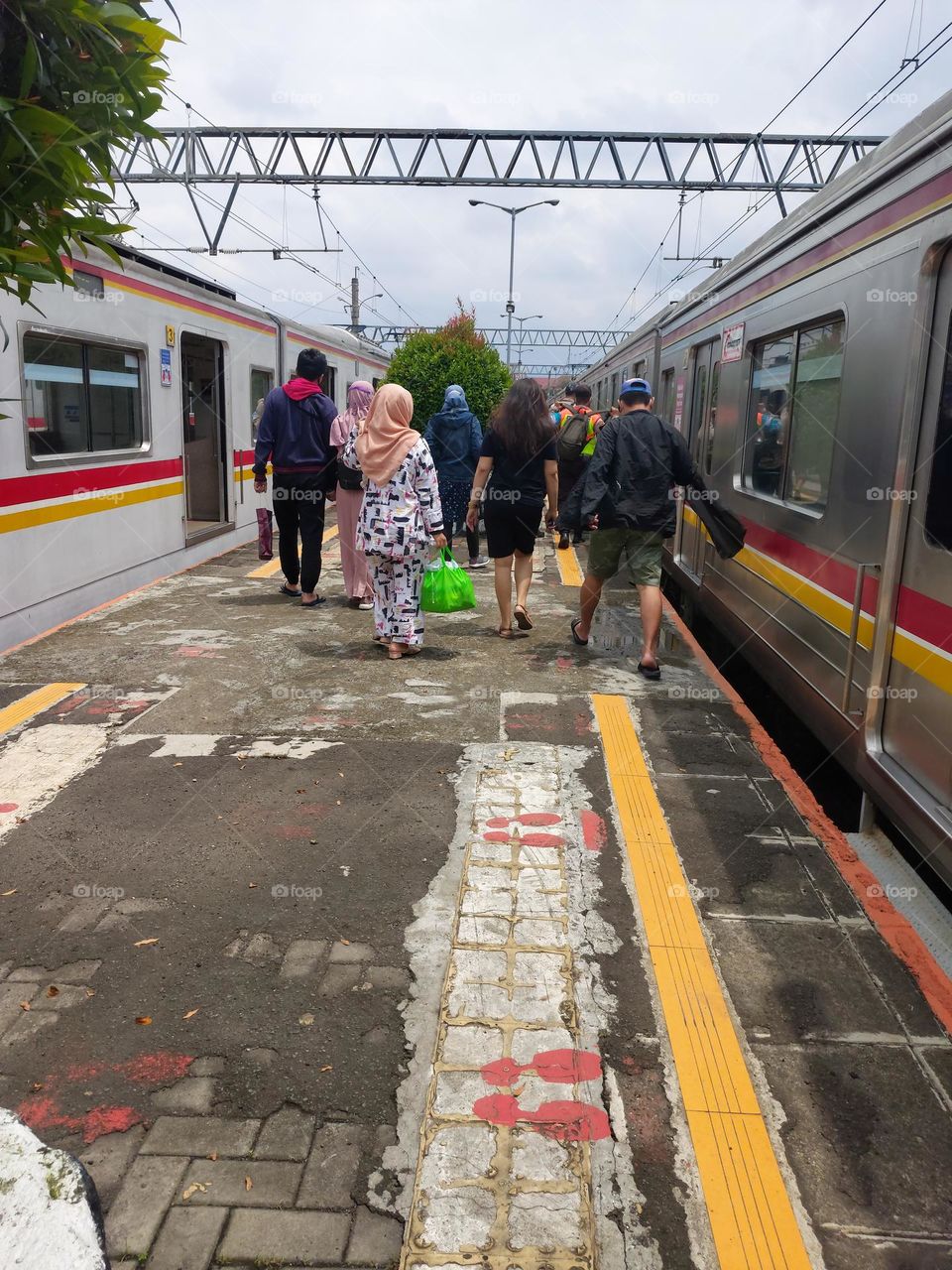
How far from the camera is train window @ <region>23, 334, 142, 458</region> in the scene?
6.65 meters

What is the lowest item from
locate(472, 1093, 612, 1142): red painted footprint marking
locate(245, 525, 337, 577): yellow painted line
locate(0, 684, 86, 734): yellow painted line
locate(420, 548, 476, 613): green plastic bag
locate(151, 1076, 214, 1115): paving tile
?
locate(151, 1076, 214, 1115): paving tile

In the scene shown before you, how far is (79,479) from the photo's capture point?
7.34 meters

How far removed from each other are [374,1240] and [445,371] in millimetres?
11942

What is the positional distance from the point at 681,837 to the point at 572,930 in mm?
864

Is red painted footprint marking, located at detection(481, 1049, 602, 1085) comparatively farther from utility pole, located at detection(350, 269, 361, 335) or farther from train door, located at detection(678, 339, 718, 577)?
utility pole, located at detection(350, 269, 361, 335)

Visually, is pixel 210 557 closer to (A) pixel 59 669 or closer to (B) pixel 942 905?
(A) pixel 59 669

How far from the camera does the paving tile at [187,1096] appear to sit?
2.41 meters

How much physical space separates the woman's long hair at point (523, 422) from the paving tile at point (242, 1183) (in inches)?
202

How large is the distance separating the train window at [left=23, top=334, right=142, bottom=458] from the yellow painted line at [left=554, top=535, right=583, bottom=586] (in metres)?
4.19

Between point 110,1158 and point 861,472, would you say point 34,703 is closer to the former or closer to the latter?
point 110,1158

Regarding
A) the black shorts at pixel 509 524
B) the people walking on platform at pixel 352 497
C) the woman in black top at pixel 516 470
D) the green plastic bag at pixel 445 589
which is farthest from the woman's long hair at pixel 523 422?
the people walking on platform at pixel 352 497

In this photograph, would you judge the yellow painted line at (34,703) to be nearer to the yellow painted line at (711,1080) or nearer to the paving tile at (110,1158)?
the paving tile at (110,1158)

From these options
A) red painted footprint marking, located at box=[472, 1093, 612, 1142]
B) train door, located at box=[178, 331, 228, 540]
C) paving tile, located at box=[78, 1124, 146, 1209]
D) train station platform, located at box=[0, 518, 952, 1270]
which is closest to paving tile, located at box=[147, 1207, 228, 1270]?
train station platform, located at box=[0, 518, 952, 1270]

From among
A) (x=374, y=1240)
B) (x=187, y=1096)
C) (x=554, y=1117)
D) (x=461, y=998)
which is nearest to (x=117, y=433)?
(x=461, y=998)
